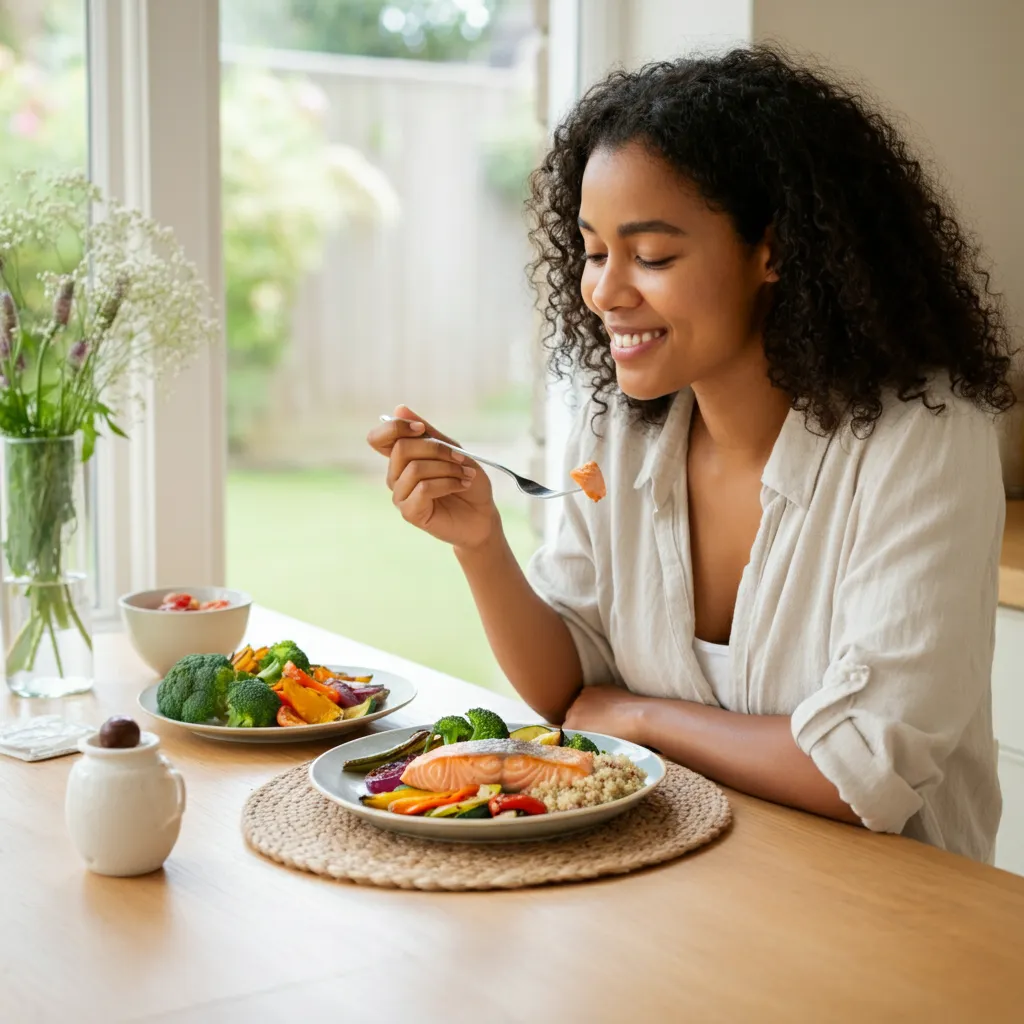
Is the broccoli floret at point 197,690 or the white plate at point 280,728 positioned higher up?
the broccoli floret at point 197,690

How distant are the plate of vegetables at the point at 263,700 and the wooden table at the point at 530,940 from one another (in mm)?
233

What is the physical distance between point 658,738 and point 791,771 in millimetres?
169

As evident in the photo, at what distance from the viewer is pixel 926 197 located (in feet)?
4.92

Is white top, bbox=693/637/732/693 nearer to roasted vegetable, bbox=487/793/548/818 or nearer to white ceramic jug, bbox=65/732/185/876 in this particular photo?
roasted vegetable, bbox=487/793/548/818

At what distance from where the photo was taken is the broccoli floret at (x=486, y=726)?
4.01 feet

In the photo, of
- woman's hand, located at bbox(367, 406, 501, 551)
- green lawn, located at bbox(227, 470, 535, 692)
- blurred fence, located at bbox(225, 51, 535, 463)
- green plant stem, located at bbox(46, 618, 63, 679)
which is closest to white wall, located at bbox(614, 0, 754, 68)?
woman's hand, located at bbox(367, 406, 501, 551)

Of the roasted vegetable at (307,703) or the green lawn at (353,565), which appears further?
the green lawn at (353,565)

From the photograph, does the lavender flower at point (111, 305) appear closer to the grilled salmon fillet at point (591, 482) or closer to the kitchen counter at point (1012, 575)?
the grilled salmon fillet at point (591, 482)

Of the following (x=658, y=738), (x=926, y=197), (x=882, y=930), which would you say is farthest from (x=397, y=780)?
(x=926, y=197)

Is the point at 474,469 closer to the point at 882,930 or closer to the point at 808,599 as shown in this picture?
the point at 808,599

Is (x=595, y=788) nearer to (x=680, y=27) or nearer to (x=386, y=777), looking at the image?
(x=386, y=777)

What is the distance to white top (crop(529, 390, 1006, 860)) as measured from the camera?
1.23 metres

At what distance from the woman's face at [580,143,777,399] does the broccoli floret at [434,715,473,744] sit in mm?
431

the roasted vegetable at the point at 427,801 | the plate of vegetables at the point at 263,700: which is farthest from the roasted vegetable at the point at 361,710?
the roasted vegetable at the point at 427,801
